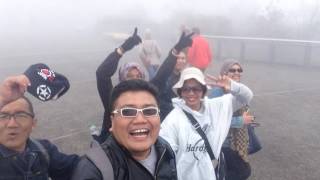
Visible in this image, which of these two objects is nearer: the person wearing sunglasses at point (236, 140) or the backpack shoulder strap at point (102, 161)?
the backpack shoulder strap at point (102, 161)

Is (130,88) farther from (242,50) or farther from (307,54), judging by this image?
(242,50)

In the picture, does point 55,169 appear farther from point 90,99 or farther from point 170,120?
point 90,99

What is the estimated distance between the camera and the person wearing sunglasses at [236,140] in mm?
3613

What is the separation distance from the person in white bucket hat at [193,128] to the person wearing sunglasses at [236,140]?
1.41 feet

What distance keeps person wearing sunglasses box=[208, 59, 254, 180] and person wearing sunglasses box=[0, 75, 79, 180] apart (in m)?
1.59

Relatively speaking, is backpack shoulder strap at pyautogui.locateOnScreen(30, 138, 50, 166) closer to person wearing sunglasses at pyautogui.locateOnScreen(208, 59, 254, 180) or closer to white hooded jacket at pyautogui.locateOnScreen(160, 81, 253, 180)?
white hooded jacket at pyautogui.locateOnScreen(160, 81, 253, 180)

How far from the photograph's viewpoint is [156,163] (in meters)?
2.12

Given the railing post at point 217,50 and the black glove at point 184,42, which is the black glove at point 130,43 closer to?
the black glove at point 184,42

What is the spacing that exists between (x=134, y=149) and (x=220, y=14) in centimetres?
1953

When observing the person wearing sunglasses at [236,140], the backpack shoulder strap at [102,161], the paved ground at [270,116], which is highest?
the backpack shoulder strap at [102,161]

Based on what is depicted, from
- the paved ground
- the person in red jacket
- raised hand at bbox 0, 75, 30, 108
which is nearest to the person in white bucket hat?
raised hand at bbox 0, 75, 30, 108

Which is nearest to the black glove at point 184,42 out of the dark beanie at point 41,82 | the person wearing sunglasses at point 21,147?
the dark beanie at point 41,82

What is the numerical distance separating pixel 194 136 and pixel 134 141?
1147 mm

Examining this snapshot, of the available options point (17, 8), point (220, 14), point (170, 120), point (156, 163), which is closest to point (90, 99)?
point (170, 120)
